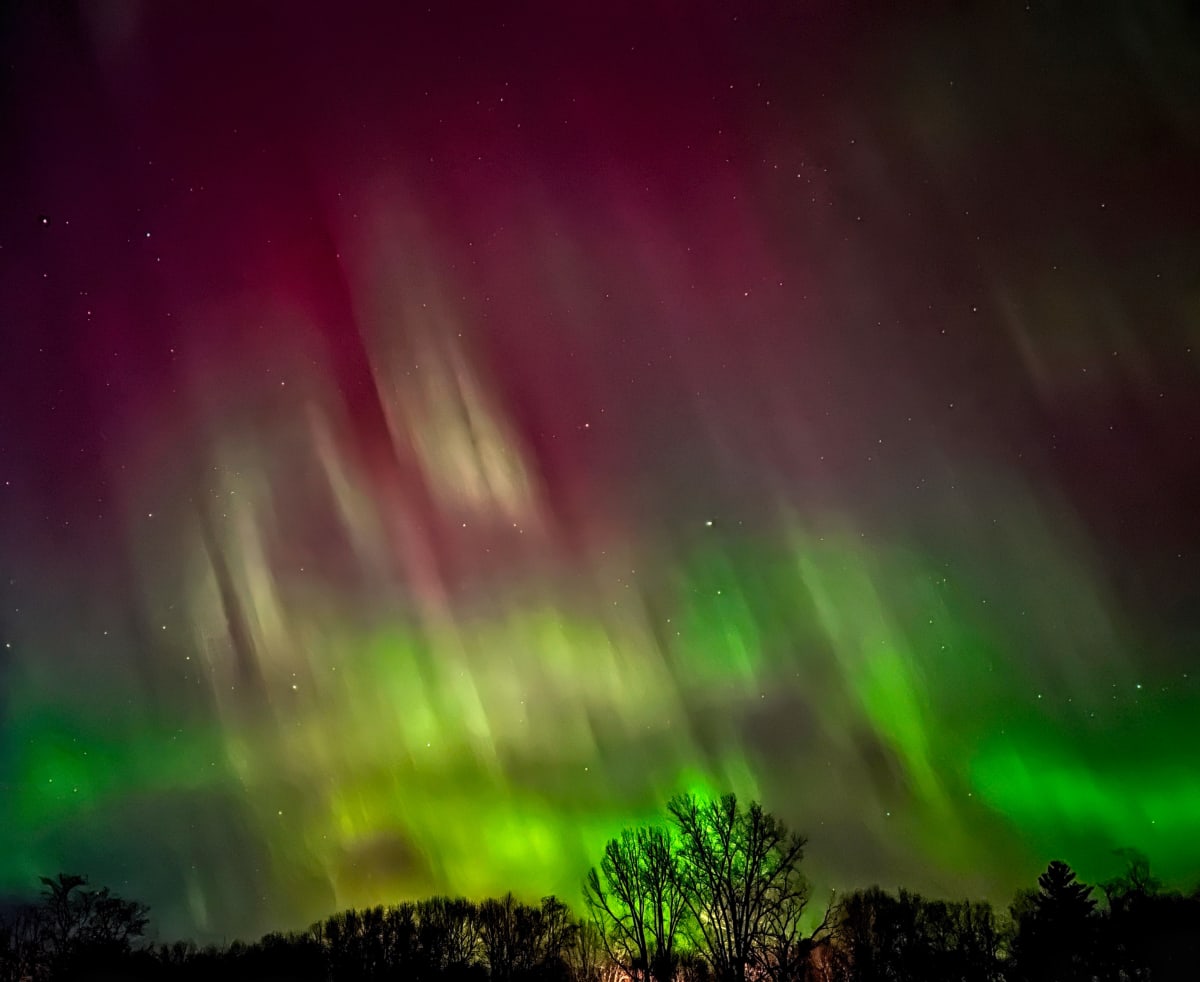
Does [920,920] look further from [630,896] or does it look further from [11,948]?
[11,948]

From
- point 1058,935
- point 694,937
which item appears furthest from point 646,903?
point 1058,935

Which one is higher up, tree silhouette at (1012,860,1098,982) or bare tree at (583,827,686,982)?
bare tree at (583,827,686,982)

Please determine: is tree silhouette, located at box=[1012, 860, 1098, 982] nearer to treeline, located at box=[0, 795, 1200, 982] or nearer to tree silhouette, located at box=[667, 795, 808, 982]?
treeline, located at box=[0, 795, 1200, 982]

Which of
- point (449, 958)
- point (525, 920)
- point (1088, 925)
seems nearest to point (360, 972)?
point (449, 958)

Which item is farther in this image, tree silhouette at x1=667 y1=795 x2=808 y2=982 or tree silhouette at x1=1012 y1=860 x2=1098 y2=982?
tree silhouette at x1=1012 y1=860 x2=1098 y2=982

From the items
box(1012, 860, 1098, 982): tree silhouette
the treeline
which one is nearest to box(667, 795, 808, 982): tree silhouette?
the treeline

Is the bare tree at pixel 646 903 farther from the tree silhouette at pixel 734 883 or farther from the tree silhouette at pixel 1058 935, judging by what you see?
the tree silhouette at pixel 1058 935

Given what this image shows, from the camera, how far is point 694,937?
3809cm

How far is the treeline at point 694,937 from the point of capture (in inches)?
1387

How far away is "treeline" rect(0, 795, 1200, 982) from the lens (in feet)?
116

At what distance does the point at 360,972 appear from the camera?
61656 mm

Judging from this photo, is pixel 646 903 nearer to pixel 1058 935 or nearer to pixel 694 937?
pixel 694 937

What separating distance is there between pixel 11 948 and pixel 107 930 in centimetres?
612

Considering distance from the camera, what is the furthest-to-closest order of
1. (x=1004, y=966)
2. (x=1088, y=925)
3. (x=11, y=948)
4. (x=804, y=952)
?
(x=11, y=948)
(x=1004, y=966)
(x=1088, y=925)
(x=804, y=952)
